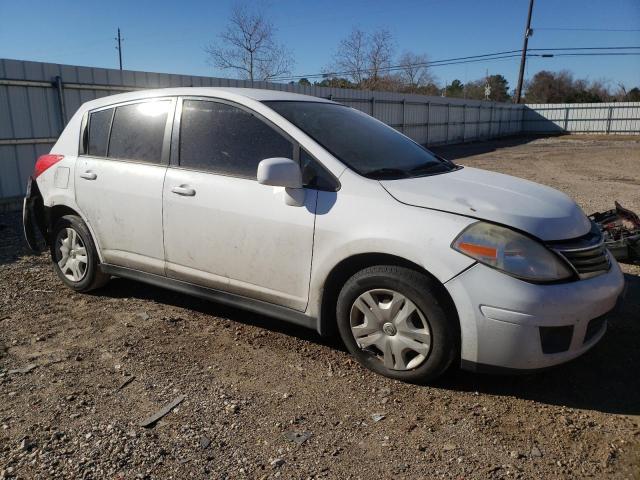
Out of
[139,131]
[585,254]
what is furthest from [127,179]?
[585,254]

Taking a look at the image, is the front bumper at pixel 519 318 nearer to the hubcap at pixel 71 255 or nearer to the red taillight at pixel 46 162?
the hubcap at pixel 71 255

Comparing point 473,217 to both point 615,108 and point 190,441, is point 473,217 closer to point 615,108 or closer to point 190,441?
point 190,441

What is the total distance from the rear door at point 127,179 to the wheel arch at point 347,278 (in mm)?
1410

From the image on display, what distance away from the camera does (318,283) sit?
315cm

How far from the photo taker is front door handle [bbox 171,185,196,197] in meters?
3.61

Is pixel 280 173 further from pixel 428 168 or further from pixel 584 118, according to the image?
pixel 584 118

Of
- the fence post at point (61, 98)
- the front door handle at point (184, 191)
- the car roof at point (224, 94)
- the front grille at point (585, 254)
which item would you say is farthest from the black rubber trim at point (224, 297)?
the fence post at point (61, 98)

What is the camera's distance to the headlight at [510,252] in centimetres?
265

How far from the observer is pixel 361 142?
142 inches

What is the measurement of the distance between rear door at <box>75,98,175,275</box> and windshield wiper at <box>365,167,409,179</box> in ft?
5.21

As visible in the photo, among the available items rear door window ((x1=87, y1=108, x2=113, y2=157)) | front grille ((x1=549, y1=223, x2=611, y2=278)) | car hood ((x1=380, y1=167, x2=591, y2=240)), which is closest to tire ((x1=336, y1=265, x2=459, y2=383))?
car hood ((x1=380, y1=167, x2=591, y2=240))

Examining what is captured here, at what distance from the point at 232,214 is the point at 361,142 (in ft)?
3.36

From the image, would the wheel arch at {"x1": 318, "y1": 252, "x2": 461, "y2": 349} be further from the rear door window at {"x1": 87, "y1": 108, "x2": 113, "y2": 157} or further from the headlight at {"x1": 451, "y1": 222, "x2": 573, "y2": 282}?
the rear door window at {"x1": 87, "y1": 108, "x2": 113, "y2": 157}

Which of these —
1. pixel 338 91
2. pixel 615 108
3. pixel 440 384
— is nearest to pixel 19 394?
pixel 440 384
